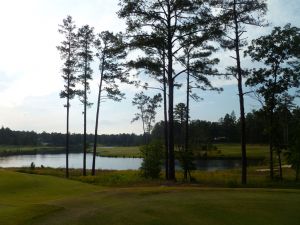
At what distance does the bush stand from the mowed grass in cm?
1388

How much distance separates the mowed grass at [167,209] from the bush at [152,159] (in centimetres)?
1388

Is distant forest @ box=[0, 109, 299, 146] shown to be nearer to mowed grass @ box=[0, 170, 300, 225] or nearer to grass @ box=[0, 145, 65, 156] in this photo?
grass @ box=[0, 145, 65, 156]

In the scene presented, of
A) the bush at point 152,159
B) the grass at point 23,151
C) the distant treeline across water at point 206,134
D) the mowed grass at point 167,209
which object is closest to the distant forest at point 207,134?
the distant treeline across water at point 206,134

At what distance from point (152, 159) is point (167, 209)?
59.7 ft

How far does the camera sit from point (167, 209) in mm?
12320

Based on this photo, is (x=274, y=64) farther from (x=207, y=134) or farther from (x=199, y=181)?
(x=207, y=134)

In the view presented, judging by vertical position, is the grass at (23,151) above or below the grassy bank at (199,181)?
above

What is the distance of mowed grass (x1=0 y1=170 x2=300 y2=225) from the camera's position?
35.4 feet

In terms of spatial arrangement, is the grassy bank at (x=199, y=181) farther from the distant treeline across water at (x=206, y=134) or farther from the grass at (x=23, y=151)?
the grass at (x=23, y=151)

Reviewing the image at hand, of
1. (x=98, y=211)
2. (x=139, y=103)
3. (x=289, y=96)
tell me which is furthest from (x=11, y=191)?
(x=139, y=103)

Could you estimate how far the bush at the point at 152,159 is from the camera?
99.1 ft

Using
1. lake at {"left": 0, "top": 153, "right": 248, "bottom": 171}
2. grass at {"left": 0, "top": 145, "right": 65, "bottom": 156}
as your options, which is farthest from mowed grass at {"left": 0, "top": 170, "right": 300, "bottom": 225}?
grass at {"left": 0, "top": 145, "right": 65, "bottom": 156}

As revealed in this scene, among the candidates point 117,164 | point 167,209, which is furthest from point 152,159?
point 117,164

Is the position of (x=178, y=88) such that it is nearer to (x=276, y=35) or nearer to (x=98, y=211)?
(x=276, y=35)
